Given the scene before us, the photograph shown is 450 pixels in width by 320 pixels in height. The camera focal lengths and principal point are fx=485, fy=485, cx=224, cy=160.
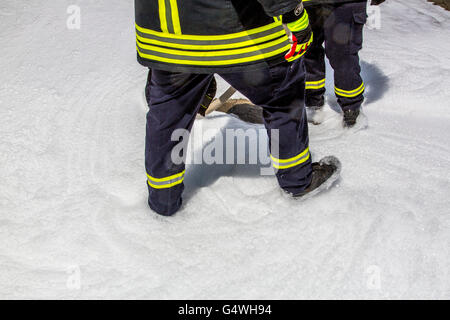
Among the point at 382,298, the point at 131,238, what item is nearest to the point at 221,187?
the point at 131,238

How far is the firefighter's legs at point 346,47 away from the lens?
7.62 ft

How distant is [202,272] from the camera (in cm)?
179

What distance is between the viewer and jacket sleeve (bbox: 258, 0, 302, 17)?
1.43 metres

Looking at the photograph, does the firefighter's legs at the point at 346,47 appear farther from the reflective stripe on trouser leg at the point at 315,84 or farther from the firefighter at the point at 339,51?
the reflective stripe on trouser leg at the point at 315,84

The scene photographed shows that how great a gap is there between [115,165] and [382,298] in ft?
4.33

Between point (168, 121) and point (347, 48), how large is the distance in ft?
3.69

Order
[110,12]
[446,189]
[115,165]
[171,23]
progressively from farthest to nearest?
1. [110,12]
2. [115,165]
3. [446,189]
4. [171,23]

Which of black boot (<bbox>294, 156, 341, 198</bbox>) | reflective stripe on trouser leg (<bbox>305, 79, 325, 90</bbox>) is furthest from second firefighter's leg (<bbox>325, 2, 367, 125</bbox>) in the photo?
black boot (<bbox>294, 156, 341, 198</bbox>)

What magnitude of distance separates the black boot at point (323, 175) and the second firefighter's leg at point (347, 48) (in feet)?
1.58

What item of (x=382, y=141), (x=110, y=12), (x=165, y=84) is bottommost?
(x=382, y=141)

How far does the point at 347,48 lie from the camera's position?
2.40 m

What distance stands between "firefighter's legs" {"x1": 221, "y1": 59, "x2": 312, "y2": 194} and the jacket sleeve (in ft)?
0.76

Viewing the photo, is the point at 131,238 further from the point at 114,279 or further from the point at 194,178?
the point at 194,178

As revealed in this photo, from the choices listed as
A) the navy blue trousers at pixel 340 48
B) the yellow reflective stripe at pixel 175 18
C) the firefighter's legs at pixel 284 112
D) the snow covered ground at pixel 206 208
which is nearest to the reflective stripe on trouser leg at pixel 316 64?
the navy blue trousers at pixel 340 48
